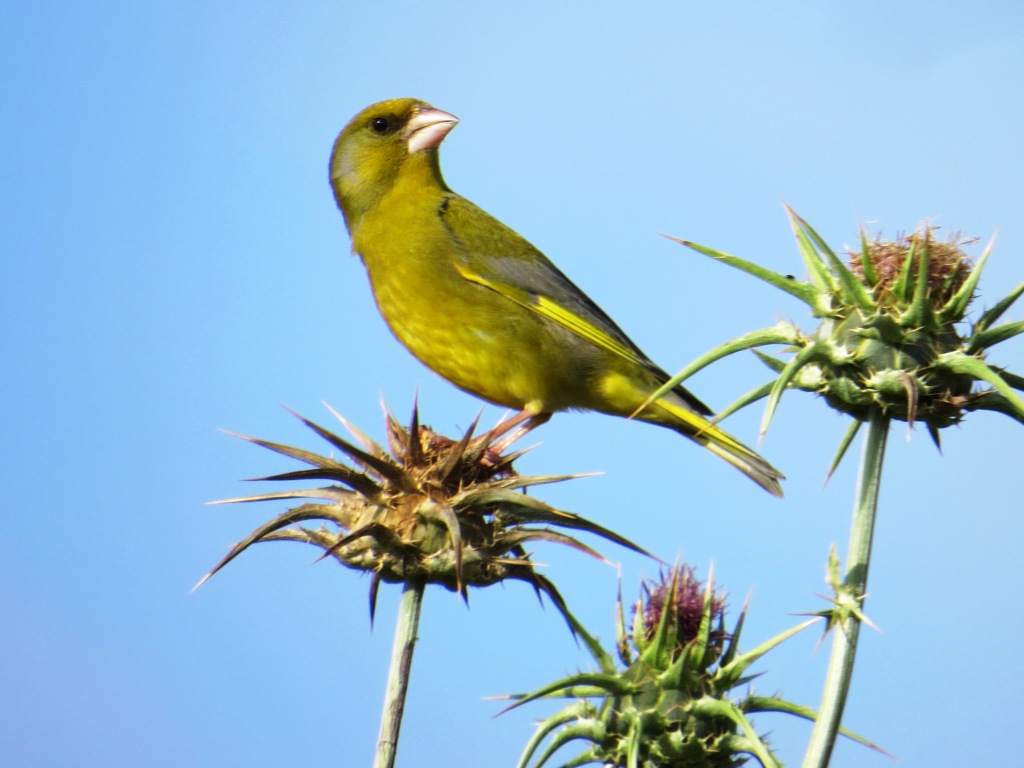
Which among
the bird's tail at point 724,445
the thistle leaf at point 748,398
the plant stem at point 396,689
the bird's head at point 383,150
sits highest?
the bird's head at point 383,150

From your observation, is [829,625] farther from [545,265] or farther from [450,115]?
[450,115]

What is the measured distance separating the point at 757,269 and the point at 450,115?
10.5 feet

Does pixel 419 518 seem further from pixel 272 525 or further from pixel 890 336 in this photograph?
pixel 890 336

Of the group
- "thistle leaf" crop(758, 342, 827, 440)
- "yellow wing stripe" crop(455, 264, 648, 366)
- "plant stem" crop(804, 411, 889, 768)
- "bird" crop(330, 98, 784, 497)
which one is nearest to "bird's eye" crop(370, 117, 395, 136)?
"bird" crop(330, 98, 784, 497)

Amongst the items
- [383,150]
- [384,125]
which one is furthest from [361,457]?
[384,125]

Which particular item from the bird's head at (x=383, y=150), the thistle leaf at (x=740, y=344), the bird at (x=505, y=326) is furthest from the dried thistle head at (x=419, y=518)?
the bird's head at (x=383, y=150)

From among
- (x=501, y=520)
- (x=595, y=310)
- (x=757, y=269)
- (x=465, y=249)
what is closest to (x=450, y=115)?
(x=465, y=249)

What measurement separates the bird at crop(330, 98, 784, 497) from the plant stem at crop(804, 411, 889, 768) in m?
1.52

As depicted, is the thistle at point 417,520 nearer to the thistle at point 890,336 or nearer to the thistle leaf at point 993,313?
the thistle at point 890,336

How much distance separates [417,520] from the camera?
16.1 feet

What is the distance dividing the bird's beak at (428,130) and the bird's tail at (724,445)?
2420 millimetres

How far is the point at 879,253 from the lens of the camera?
5562 mm

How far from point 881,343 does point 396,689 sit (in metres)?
2.69

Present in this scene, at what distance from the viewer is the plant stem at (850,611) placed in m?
4.55
